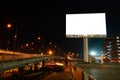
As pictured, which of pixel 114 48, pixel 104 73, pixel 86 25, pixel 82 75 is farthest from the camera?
pixel 114 48

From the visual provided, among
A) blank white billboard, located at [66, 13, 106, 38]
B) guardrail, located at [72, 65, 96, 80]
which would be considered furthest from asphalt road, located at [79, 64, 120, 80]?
blank white billboard, located at [66, 13, 106, 38]

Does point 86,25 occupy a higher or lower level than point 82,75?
higher

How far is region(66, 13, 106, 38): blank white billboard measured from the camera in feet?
164

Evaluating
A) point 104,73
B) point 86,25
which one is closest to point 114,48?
point 86,25

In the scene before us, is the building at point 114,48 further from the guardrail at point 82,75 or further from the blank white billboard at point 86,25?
the guardrail at point 82,75

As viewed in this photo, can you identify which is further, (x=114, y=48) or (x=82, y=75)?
(x=114, y=48)

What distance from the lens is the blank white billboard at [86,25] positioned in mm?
50062

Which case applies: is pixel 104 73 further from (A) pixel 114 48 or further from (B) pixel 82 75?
(A) pixel 114 48

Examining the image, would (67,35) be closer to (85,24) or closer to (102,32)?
(85,24)

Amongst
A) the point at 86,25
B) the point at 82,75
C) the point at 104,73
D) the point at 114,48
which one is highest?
the point at 86,25

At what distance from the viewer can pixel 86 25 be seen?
51.0m

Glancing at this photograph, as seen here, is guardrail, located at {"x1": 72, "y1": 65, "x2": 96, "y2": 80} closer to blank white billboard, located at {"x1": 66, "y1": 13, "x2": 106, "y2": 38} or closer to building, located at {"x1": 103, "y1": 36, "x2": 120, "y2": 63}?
blank white billboard, located at {"x1": 66, "y1": 13, "x2": 106, "y2": 38}

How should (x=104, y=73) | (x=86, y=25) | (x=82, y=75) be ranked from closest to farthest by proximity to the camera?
Answer: (x=82, y=75), (x=104, y=73), (x=86, y=25)

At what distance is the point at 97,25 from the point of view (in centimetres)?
5031
